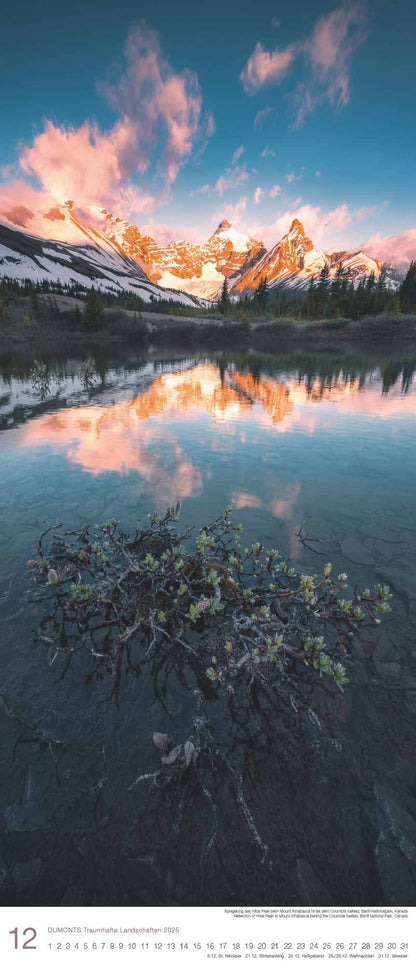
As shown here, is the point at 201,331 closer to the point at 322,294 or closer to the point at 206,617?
the point at 322,294

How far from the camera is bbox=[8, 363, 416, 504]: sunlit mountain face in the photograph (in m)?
13.1

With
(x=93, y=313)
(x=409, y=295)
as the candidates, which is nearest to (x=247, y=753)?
(x=93, y=313)

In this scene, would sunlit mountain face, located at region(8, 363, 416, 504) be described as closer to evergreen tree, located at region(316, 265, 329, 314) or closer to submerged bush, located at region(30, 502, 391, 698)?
submerged bush, located at region(30, 502, 391, 698)

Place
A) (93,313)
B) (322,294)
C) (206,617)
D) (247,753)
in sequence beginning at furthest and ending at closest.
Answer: (322,294)
(93,313)
(206,617)
(247,753)

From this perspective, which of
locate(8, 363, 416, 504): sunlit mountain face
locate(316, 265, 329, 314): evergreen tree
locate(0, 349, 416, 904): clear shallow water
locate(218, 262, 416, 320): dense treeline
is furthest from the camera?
locate(316, 265, 329, 314): evergreen tree

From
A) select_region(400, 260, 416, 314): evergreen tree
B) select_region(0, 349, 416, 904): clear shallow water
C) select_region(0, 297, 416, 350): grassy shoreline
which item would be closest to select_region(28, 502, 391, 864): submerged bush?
select_region(0, 349, 416, 904): clear shallow water

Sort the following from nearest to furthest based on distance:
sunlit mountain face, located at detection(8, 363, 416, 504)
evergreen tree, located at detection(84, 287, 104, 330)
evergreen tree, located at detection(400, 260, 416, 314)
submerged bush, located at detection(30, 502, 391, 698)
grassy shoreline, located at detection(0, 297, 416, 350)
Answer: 1. submerged bush, located at detection(30, 502, 391, 698)
2. sunlit mountain face, located at detection(8, 363, 416, 504)
3. grassy shoreline, located at detection(0, 297, 416, 350)
4. evergreen tree, located at detection(84, 287, 104, 330)
5. evergreen tree, located at detection(400, 260, 416, 314)

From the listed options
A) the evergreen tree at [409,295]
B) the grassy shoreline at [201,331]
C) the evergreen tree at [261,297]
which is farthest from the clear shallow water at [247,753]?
the evergreen tree at [261,297]

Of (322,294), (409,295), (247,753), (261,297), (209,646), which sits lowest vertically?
(247,753)

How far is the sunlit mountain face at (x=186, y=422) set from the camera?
1309 cm

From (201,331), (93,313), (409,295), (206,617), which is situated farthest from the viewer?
(409,295)

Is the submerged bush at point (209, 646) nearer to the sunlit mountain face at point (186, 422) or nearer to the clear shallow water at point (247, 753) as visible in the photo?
the clear shallow water at point (247, 753)

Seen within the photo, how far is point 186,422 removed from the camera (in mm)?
20391

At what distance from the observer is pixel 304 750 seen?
416 centimetres
